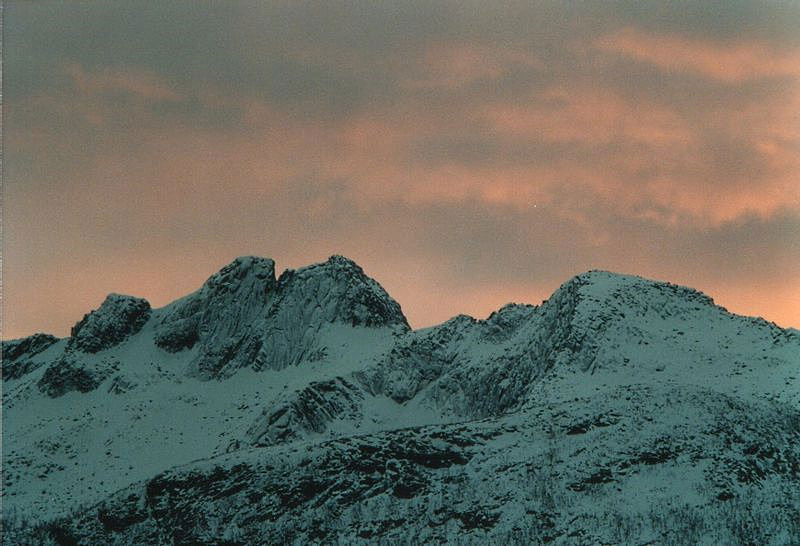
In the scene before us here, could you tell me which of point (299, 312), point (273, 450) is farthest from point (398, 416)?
point (273, 450)

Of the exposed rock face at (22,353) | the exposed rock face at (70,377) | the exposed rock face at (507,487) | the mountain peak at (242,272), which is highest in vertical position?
the mountain peak at (242,272)

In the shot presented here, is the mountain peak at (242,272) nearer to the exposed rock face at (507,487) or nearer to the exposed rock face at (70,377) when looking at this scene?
the exposed rock face at (70,377)

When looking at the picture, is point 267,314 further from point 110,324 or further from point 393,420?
point 393,420

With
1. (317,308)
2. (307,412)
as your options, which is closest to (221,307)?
(317,308)

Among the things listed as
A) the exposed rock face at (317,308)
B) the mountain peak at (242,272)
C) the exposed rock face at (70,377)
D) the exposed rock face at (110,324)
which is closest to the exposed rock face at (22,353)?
the exposed rock face at (110,324)

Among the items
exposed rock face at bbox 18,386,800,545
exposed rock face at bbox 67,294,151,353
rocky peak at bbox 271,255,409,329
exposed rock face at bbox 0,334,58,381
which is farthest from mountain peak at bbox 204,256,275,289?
exposed rock face at bbox 18,386,800,545

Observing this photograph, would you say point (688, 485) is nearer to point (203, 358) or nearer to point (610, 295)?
point (610, 295)
